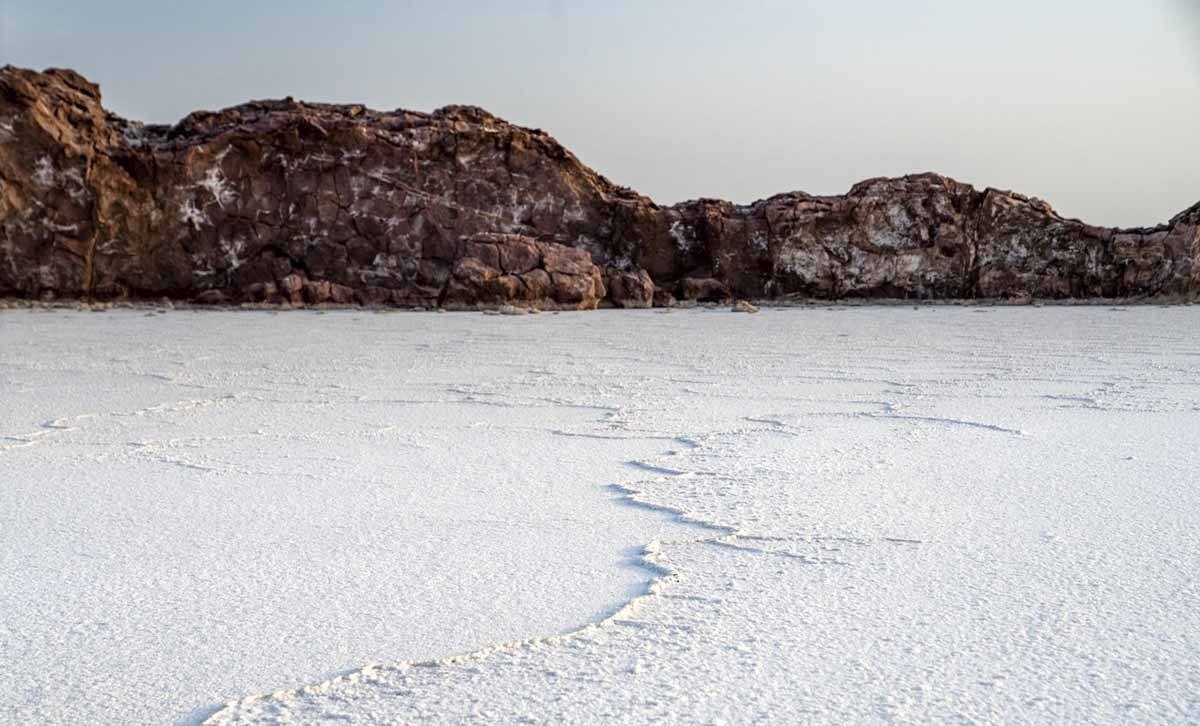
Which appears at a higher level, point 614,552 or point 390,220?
point 390,220

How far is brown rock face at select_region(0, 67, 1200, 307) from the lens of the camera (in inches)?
472

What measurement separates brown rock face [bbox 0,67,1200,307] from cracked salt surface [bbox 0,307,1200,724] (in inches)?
365

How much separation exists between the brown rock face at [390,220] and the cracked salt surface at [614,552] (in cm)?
928

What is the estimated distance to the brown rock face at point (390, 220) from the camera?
12.0 metres

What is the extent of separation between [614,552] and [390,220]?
38.3ft

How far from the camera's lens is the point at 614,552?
139 cm

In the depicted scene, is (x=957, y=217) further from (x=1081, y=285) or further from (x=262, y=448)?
(x=262, y=448)

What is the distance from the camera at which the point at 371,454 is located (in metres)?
2.13

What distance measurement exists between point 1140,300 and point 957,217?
7.48 feet

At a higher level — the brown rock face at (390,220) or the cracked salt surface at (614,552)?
the brown rock face at (390,220)

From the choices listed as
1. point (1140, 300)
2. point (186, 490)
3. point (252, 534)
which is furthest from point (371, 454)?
point (1140, 300)

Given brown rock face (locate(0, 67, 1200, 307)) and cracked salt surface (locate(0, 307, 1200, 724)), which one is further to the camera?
brown rock face (locate(0, 67, 1200, 307))

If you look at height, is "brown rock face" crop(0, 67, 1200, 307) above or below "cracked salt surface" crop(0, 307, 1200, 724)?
above

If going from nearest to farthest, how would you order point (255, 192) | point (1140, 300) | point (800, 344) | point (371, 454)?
point (371, 454) < point (800, 344) < point (1140, 300) < point (255, 192)
